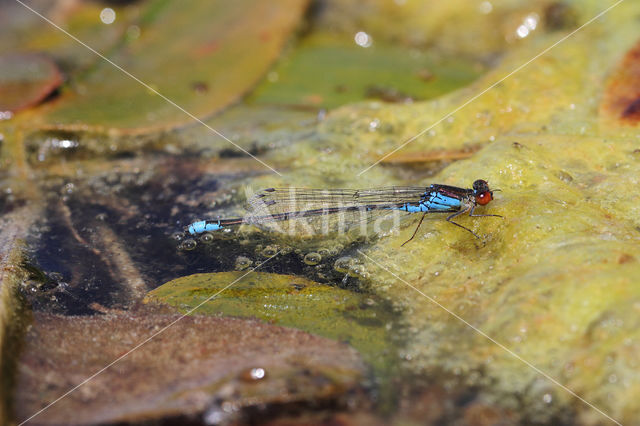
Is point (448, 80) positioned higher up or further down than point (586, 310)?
higher up

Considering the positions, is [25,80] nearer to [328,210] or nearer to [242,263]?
[242,263]

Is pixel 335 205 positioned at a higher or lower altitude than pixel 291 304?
higher

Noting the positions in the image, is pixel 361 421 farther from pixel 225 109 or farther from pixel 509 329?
pixel 225 109

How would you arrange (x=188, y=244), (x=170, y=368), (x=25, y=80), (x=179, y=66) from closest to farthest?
1. (x=170, y=368)
2. (x=188, y=244)
3. (x=25, y=80)
4. (x=179, y=66)

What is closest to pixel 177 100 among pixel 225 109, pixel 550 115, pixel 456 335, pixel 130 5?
pixel 225 109

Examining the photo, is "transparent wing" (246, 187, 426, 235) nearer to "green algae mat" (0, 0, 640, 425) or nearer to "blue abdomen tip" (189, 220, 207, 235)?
"green algae mat" (0, 0, 640, 425)

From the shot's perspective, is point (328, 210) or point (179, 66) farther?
point (179, 66)

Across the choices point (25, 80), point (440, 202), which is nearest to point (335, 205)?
point (440, 202)
